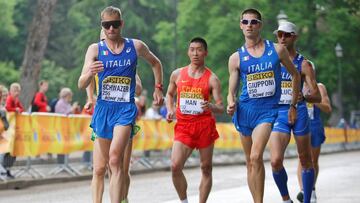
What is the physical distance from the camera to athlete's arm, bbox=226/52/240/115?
1095cm

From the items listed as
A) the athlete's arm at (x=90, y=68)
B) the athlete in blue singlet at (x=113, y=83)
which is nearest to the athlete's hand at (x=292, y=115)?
the athlete in blue singlet at (x=113, y=83)

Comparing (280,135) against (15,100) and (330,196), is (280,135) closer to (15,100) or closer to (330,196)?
(330,196)

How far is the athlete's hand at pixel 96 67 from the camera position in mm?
10086

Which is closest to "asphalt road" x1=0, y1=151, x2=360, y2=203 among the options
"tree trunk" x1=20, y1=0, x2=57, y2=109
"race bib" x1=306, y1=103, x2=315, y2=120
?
"race bib" x1=306, y1=103, x2=315, y2=120

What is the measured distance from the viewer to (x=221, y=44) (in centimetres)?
5731

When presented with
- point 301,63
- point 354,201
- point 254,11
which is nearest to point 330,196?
point 354,201

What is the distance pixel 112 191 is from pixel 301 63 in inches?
126

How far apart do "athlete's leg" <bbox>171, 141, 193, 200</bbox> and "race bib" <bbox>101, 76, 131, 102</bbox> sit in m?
1.25

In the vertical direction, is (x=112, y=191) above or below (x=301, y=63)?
below

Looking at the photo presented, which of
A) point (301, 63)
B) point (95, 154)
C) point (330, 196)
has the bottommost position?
point (330, 196)

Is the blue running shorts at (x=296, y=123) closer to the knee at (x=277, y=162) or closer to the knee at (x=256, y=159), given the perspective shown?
the knee at (x=277, y=162)

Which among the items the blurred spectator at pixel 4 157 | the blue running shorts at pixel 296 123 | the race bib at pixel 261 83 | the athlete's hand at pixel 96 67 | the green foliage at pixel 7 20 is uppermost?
the green foliage at pixel 7 20

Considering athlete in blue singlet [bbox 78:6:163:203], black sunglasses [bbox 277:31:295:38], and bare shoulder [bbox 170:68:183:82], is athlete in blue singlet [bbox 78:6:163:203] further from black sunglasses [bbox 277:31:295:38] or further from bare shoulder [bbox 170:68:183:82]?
black sunglasses [bbox 277:31:295:38]

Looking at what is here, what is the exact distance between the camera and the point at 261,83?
11.1 m
